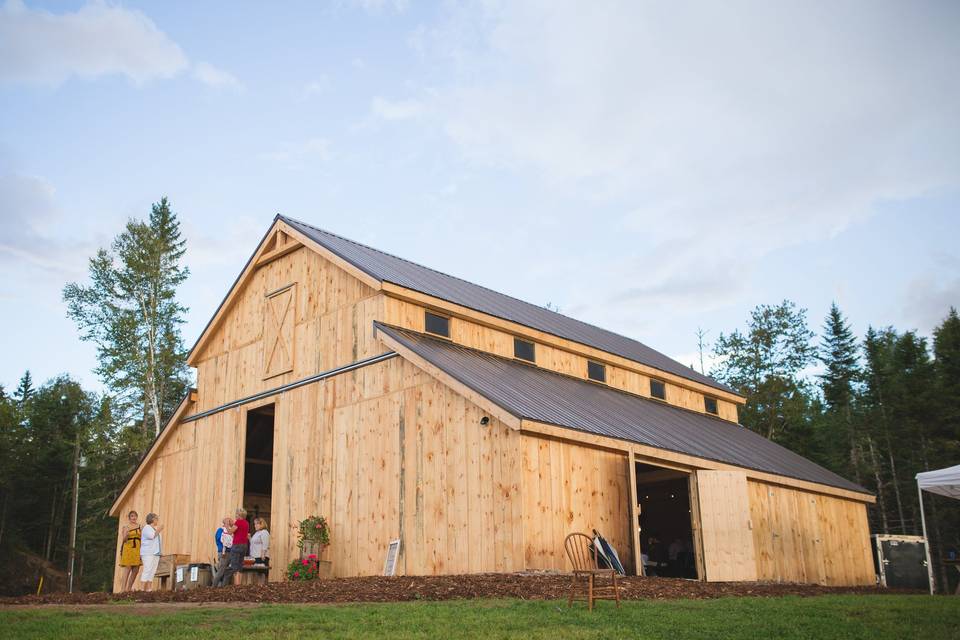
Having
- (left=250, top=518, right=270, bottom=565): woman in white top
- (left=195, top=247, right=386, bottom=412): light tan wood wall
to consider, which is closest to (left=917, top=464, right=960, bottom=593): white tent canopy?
(left=195, top=247, right=386, bottom=412): light tan wood wall

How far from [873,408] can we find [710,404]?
66.9 feet

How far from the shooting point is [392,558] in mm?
16094

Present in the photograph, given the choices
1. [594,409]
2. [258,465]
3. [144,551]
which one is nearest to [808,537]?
[594,409]

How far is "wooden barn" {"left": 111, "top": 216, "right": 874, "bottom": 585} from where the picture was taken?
15.1 meters

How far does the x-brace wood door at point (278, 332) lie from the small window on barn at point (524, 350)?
537 cm

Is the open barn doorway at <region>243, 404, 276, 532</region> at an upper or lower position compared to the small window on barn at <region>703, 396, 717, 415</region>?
lower

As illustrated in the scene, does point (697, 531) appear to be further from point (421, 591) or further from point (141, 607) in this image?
point (141, 607)

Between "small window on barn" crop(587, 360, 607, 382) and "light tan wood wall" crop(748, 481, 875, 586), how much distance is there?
4.97m

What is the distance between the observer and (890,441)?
41719 mm

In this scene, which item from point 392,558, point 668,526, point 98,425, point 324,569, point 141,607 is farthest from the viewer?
point 98,425

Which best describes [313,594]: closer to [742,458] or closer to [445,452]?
[445,452]

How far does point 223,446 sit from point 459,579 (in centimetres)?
1025

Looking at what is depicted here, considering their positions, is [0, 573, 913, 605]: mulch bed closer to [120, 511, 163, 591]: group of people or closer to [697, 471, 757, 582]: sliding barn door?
[120, 511, 163, 591]: group of people

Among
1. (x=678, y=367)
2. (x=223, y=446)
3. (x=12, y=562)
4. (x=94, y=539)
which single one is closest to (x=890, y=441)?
(x=678, y=367)
